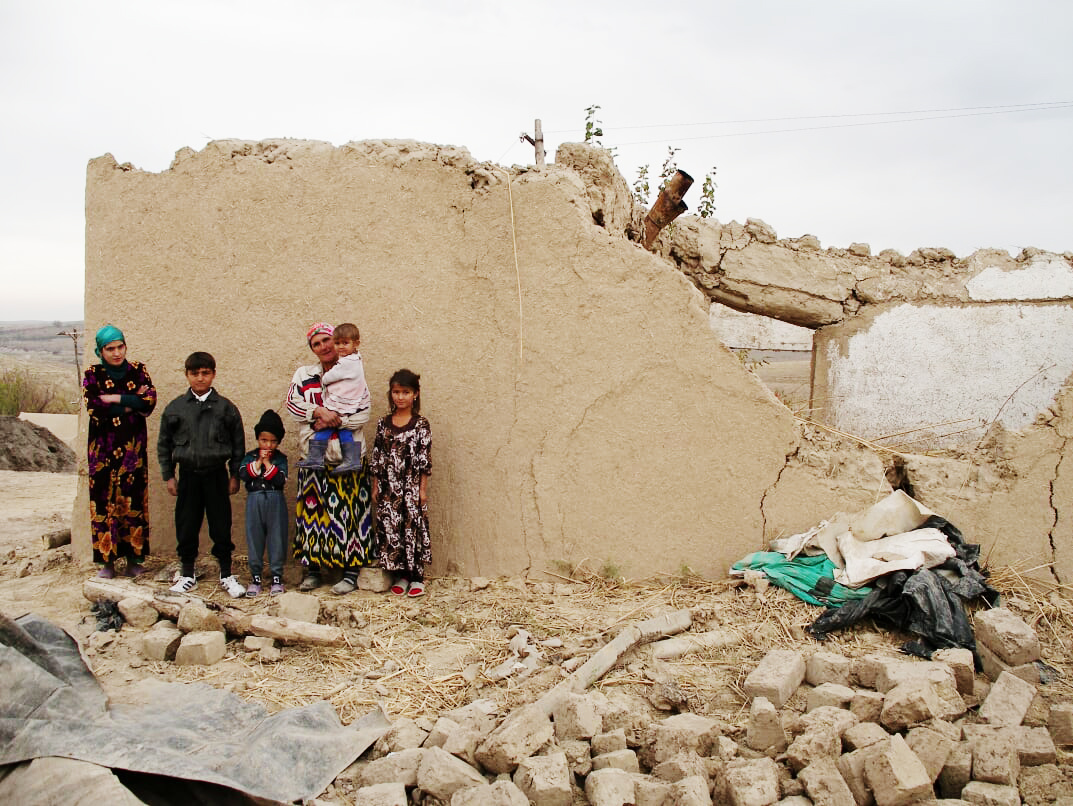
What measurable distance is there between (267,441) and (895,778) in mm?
3191

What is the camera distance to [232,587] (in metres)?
4.54

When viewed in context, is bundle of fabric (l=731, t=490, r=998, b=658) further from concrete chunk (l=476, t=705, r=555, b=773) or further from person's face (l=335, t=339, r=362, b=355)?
person's face (l=335, t=339, r=362, b=355)

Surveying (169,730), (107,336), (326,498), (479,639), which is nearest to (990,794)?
(479,639)

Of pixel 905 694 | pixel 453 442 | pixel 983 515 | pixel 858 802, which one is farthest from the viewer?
pixel 453 442

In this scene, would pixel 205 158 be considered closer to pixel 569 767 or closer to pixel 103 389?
pixel 103 389

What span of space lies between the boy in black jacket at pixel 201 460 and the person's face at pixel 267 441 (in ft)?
0.35

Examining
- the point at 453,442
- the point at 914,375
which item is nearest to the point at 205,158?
the point at 453,442

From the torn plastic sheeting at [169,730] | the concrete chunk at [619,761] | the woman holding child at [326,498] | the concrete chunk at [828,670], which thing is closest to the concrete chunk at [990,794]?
the concrete chunk at [828,670]

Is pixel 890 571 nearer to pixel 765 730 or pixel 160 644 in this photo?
pixel 765 730

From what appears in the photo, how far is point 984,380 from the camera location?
7641 millimetres

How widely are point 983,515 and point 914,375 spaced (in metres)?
3.39

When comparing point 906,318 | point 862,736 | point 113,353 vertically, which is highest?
point 906,318

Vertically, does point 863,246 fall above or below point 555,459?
above

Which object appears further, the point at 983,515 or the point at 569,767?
the point at 983,515
